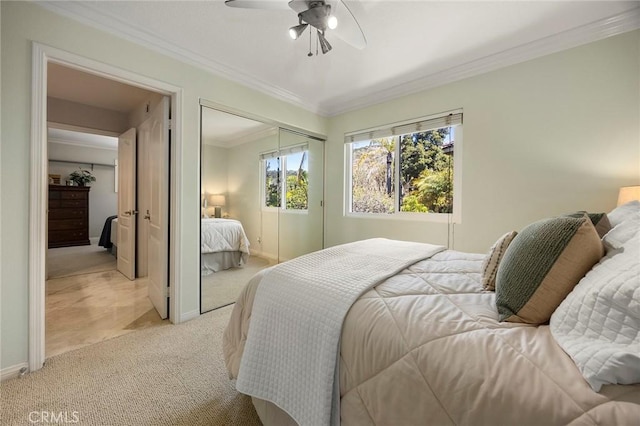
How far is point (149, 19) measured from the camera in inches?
77.9

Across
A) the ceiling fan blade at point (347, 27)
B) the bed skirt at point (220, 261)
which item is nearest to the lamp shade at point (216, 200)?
the bed skirt at point (220, 261)

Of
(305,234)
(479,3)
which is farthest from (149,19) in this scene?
(305,234)

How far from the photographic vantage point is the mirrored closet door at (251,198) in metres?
2.67

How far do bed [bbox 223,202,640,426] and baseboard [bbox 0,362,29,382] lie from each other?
145 centimetres

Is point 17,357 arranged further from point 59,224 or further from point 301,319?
point 59,224

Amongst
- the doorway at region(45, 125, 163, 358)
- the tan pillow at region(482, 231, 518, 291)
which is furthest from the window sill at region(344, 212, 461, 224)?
the doorway at region(45, 125, 163, 358)

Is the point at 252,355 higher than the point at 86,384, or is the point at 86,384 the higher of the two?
the point at 252,355

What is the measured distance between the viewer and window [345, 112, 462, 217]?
2.89 metres

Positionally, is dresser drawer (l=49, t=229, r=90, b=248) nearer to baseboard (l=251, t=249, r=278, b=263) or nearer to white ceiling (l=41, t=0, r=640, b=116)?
baseboard (l=251, t=249, r=278, b=263)

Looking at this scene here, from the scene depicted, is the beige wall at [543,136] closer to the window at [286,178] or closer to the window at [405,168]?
the window at [405,168]

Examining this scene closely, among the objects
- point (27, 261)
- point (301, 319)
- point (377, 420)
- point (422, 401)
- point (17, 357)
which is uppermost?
point (27, 261)

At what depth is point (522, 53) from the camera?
231cm

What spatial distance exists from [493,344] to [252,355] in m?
0.94

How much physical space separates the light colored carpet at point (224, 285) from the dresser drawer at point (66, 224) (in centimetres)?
524
